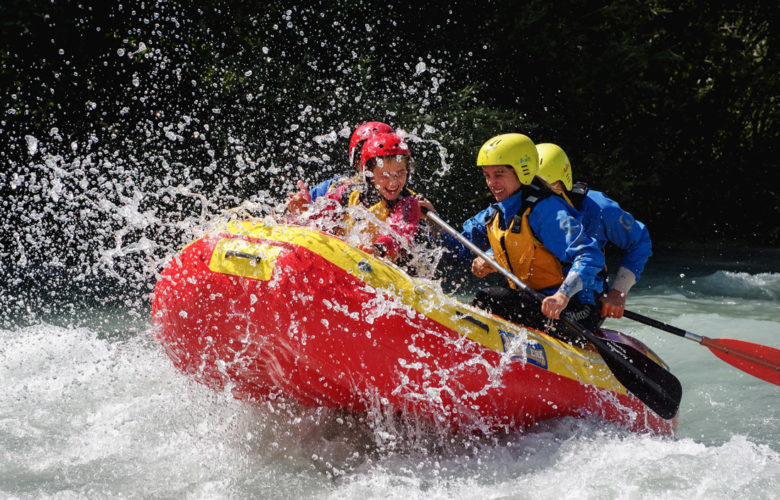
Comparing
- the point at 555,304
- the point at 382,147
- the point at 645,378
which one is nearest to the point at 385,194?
the point at 382,147

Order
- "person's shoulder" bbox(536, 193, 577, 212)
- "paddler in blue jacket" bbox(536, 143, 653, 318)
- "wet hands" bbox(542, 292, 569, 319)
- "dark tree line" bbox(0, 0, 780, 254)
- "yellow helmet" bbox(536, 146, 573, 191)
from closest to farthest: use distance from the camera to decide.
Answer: "wet hands" bbox(542, 292, 569, 319)
"person's shoulder" bbox(536, 193, 577, 212)
"paddler in blue jacket" bbox(536, 143, 653, 318)
"yellow helmet" bbox(536, 146, 573, 191)
"dark tree line" bbox(0, 0, 780, 254)

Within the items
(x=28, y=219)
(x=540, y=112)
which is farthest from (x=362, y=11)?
(x=28, y=219)

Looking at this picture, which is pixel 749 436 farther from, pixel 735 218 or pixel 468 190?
pixel 735 218

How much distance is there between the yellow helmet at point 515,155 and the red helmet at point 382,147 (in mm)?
468

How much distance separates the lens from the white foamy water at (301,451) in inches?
120

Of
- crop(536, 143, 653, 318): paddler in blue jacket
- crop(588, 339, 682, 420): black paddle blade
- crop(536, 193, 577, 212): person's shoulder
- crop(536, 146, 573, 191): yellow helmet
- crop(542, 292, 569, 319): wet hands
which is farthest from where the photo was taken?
crop(536, 146, 573, 191): yellow helmet

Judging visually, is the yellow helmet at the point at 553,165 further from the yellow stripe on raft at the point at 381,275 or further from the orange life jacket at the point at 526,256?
the yellow stripe on raft at the point at 381,275

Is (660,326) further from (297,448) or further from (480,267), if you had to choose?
(297,448)

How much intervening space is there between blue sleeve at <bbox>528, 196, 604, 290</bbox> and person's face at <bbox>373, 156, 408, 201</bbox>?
73cm

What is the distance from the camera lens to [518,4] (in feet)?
32.5

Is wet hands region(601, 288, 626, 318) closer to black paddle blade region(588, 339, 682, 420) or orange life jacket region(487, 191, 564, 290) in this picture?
black paddle blade region(588, 339, 682, 420)

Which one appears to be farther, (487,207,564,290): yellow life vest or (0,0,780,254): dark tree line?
(0,0,780,254): dark tree line

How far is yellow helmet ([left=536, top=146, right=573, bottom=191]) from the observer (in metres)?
4.14

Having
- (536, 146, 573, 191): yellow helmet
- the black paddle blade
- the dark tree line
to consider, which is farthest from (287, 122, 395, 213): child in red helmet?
the dark tree line
